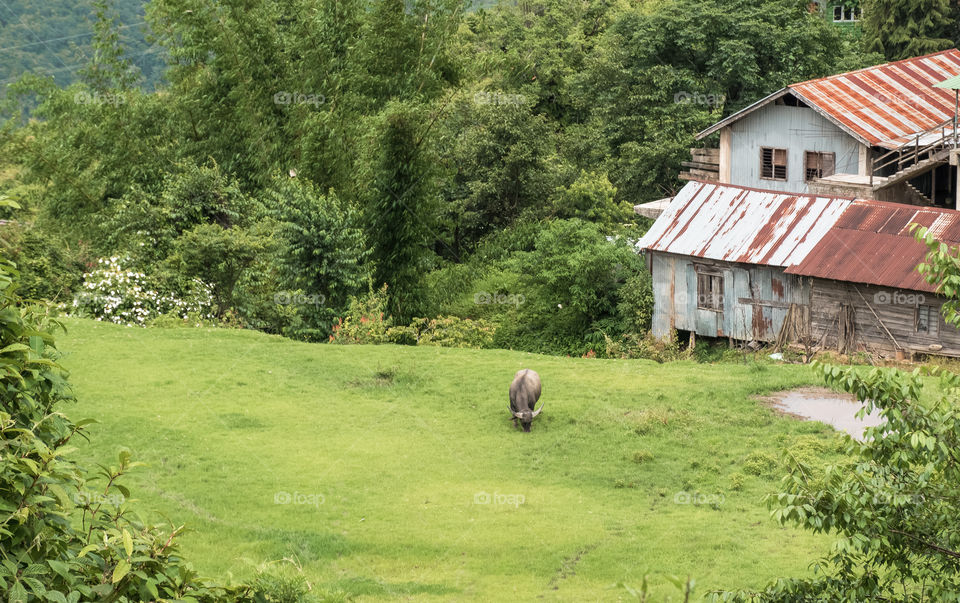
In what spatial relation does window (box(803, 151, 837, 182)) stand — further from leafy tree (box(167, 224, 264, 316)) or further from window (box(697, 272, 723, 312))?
leafy tree (box(167, 224, 264, 316))

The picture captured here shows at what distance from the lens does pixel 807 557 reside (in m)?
15.7

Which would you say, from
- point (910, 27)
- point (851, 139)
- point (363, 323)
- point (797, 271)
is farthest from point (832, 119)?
point (910, 27)

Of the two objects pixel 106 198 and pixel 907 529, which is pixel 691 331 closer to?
pixel 106 198

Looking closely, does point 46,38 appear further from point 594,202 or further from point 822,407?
point 822,407

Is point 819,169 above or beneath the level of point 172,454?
above

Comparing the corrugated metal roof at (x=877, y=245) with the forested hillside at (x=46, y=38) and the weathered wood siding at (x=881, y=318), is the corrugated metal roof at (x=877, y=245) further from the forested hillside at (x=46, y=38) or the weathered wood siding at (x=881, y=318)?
the forested hillside at (x=46, y=38)

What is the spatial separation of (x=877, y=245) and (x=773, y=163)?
850 cm

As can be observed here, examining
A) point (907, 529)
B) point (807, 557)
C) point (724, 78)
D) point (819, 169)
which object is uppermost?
point (724, 78)

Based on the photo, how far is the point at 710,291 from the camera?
107ft

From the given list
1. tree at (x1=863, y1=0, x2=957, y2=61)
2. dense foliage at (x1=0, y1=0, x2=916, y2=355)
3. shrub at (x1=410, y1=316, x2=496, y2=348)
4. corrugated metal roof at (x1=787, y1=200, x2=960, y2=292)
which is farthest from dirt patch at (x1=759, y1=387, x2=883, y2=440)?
tree at (x1=863, y1=0, x2=957, y2=61)

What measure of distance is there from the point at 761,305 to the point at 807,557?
1663cm

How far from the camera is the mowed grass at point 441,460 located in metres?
15.8

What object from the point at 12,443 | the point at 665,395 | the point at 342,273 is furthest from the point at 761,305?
the point at 12,443

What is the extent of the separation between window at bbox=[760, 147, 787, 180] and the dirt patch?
15779 millimetres
